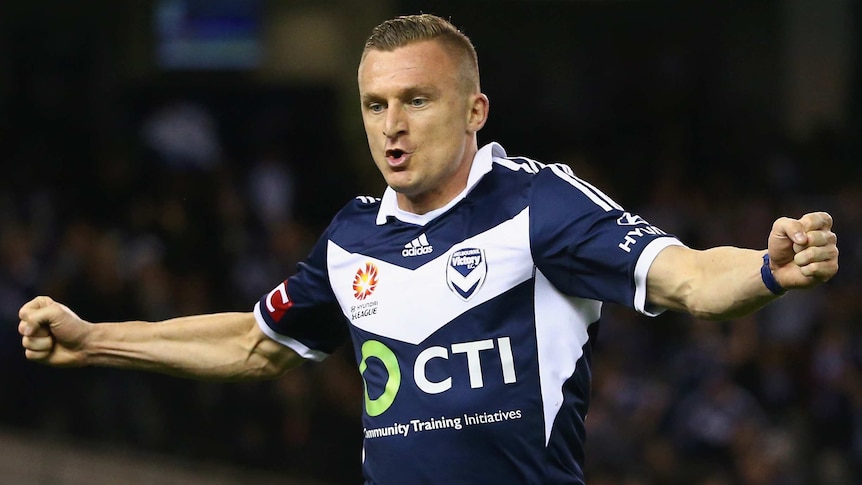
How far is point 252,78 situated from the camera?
52.9 ft

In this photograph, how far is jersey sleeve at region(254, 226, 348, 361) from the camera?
460 centimetres

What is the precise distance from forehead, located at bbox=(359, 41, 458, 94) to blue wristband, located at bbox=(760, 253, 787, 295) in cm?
118

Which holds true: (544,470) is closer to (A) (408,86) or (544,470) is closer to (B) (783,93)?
(A) (408,86)

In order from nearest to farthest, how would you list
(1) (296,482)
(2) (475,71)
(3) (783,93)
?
(2) (475,71) < (1) (296,482) < (3) (783,93)

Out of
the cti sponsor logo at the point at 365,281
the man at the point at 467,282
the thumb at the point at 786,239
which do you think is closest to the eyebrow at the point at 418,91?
the man at the point at 467,282

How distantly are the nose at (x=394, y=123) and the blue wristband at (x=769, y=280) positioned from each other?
1168mm

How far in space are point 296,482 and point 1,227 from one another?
368cm

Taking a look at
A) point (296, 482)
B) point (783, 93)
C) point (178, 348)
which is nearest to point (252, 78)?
point (783, 93)

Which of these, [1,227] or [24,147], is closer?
[1,227]

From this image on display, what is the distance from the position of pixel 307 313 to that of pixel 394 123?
85cm

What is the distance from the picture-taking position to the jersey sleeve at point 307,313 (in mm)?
4602

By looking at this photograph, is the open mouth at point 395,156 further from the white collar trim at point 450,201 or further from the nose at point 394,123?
the white collar trim at point 450,201

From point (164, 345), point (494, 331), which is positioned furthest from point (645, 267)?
point (164, 345)

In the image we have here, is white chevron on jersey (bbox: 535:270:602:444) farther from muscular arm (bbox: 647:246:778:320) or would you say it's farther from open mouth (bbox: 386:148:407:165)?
open mouth (bbox: 386:148:407:165)
